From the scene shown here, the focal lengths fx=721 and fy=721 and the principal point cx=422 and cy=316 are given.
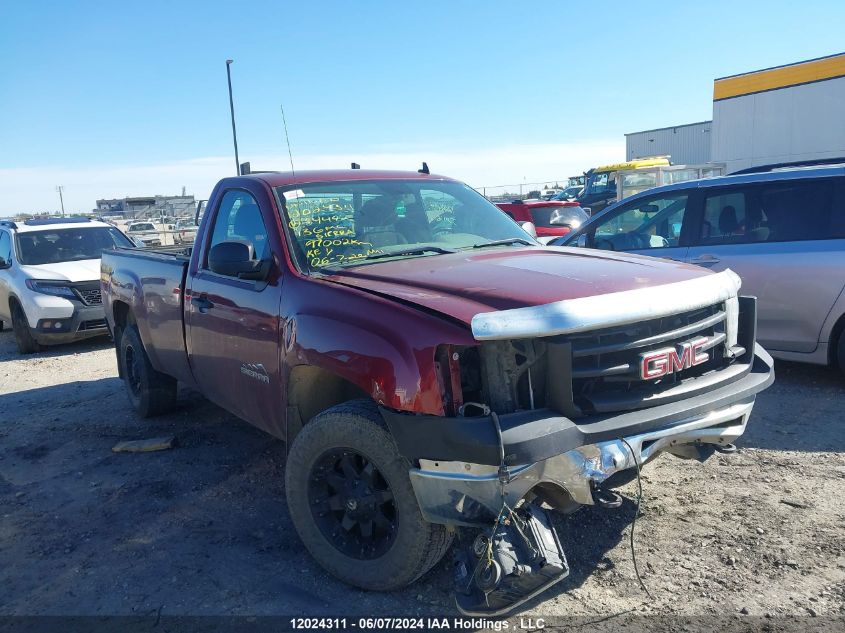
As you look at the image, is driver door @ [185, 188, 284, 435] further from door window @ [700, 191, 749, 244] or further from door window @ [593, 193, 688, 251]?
door window @ [700, 191, 749, 244]

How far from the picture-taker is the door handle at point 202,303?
4410 millimetres

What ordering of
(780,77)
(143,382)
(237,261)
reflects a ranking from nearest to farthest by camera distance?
(237,261), (143,382), (780,77)

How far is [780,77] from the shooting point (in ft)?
72.6

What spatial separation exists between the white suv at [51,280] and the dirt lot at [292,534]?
4051mm

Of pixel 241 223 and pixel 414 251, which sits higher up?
pixel 241 223

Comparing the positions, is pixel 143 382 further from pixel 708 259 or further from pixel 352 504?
pixel 708 259

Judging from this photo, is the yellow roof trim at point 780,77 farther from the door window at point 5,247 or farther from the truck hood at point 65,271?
the door window at point 5,247

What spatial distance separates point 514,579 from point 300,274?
1837 mm

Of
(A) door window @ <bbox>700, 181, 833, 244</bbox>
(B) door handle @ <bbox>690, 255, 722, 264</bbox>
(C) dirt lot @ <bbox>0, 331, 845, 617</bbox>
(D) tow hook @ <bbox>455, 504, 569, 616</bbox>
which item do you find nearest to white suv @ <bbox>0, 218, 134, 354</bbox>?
(C) dirt lot @ <bbox>0, 331, 845, 617</bbox>

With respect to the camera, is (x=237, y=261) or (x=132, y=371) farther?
(x=132, y=371)

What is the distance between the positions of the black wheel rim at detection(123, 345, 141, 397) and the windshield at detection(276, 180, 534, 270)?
272 cm

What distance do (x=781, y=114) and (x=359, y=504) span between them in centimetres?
2339

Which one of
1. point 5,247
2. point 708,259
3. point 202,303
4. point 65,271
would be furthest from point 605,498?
point 5,247

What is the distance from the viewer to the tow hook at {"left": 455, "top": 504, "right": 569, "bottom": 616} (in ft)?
Answer: 8.70
